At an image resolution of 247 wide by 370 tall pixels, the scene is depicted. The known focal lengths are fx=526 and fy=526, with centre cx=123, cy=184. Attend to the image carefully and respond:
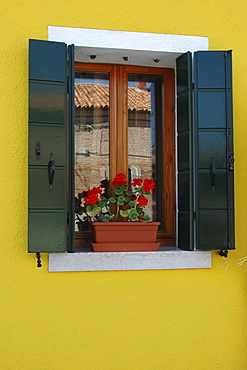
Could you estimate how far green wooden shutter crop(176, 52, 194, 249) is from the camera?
13.5 ft

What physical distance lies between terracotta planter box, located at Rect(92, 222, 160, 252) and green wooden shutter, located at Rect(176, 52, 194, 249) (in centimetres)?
24

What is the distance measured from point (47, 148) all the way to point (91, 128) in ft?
2.10

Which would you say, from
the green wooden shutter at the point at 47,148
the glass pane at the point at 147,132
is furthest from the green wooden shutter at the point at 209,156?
the green wooden shutter at the point at 47,148

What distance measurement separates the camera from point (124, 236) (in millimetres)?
4105

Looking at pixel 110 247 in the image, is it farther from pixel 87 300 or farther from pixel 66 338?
pixel 66 338

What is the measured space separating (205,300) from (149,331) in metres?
0.52

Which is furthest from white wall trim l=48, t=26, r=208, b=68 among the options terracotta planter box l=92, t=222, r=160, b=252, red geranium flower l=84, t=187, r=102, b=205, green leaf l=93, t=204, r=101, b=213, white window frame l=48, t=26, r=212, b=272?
terracotta planter box l=92, t=222, r=160, b=252

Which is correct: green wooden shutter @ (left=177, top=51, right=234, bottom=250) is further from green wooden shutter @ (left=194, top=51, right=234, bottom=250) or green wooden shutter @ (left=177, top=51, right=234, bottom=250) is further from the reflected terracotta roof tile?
the reflected terracotta roof tile

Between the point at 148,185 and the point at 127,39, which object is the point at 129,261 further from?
the point at 127,39

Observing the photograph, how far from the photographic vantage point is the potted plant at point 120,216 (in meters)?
4.08

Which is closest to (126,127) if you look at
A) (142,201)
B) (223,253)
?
(142,201)

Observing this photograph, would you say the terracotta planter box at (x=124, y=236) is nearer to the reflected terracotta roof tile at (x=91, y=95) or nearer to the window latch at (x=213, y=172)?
the window latch at (x=213, y=172)

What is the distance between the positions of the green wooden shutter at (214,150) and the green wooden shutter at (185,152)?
5 centimetres

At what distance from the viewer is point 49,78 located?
154 inches
